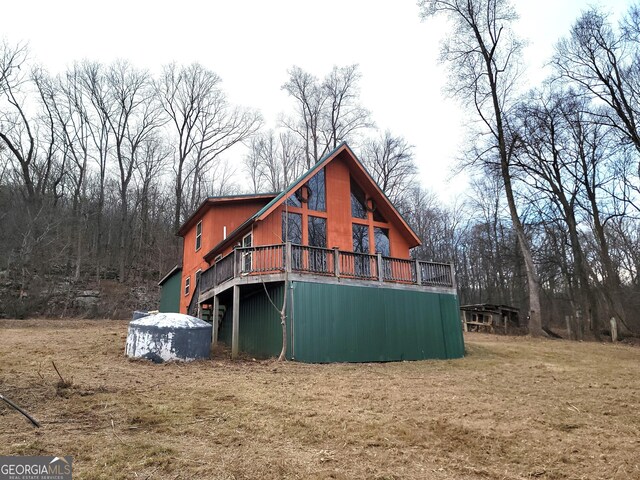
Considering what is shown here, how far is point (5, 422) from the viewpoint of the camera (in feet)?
15.3

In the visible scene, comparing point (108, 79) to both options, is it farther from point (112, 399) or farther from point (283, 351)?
point (112, 399)

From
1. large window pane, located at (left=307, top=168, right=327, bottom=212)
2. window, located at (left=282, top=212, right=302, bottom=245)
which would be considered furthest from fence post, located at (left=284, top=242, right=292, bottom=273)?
large window pane, located at (left=307, top=168, right=327, bottom=212)

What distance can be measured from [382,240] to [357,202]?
1883 mm

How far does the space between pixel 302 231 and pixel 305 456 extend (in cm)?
1132

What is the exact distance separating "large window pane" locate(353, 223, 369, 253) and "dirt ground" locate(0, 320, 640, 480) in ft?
22.7

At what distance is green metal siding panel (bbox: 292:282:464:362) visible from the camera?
11.7 metres

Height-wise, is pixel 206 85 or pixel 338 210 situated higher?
pixel 206 85

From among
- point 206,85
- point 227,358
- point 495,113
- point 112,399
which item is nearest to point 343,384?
point 112,399

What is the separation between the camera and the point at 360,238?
1642cm

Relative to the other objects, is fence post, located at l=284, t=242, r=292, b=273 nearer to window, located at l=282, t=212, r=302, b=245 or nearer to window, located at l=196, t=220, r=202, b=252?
window, located at l=282, t=212, r=302, b=245

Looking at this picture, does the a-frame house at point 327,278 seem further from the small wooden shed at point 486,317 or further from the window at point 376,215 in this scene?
the small wooden shed at point 486,317

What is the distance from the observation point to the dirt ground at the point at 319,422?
3799 millimetres

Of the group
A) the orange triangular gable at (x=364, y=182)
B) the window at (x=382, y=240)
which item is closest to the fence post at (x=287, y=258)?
the orange triangular gable at (x=364, y=182)

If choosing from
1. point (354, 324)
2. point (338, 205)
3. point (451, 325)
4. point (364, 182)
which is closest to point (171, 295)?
point (338, 205)
